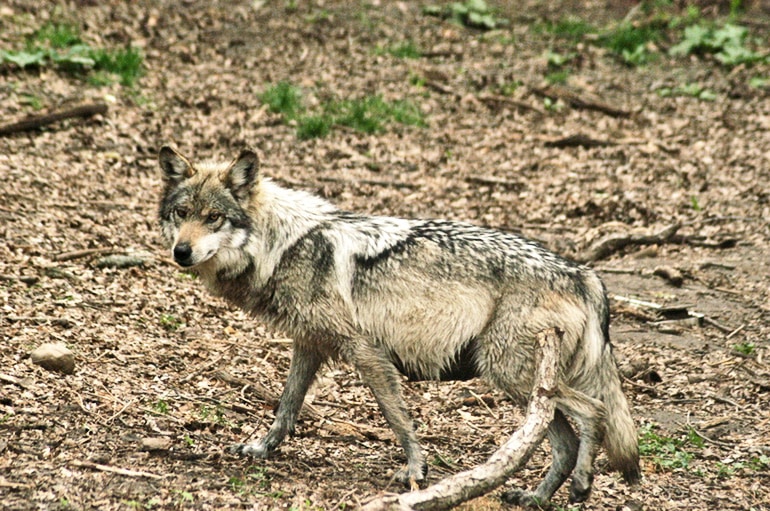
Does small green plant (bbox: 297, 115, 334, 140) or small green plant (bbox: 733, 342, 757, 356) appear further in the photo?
small green plant (bbox: 297, 115, 334, 140)

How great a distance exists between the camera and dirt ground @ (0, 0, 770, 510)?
5.20 m

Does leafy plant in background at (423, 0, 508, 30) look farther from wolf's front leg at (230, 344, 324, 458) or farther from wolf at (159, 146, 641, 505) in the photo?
wolf's front leg at (230, 344, 324, 458)

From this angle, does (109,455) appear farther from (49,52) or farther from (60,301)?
(49,52)

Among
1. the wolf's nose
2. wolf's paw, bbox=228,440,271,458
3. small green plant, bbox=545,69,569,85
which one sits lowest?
wolf's paw, bbox=228,440,271,458

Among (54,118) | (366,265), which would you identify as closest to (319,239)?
(366,265)

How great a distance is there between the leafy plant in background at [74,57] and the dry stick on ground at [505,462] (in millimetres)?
8379

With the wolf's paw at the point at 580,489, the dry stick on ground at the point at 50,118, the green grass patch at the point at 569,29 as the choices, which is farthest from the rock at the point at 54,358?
the green grass patch at the point at 569,29

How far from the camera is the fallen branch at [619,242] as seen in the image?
8.75 metres

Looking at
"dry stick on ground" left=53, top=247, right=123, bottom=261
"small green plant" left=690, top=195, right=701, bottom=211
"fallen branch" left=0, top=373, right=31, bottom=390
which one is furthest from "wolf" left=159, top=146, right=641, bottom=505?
"small green plant" left=690, top=195, right=701, bottom=211

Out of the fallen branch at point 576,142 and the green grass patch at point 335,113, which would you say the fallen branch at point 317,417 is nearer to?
the green grass patch at point 335,113

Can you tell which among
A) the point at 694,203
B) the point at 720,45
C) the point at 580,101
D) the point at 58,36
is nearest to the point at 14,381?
the point at 694,203

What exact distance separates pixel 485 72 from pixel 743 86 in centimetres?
403

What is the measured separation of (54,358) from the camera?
563 centimetres

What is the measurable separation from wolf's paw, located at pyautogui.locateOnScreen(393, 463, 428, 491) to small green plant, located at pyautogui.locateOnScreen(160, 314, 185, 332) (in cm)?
263
